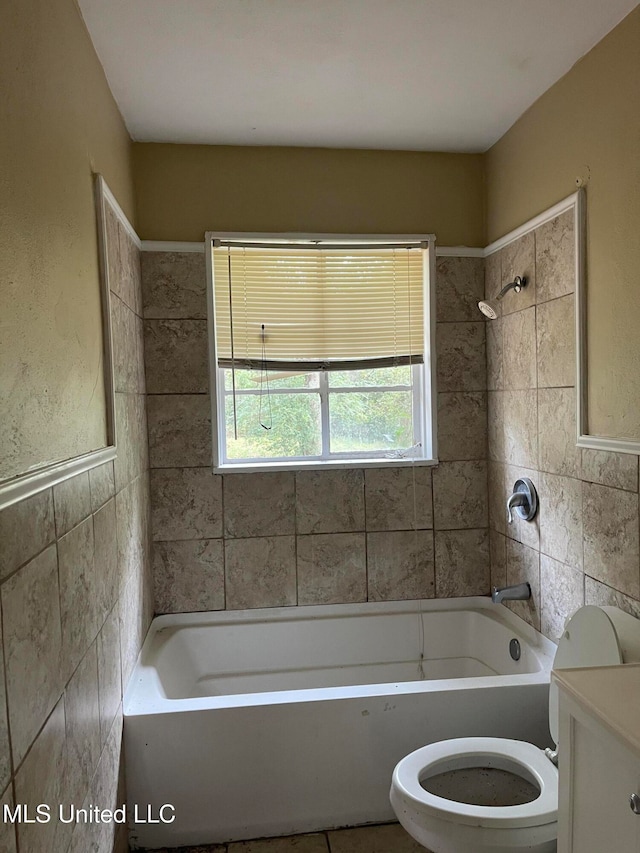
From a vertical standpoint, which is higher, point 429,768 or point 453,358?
Answer: point 453,358

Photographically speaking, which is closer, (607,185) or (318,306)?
(607,185)

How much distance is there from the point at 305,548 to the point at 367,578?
32cm

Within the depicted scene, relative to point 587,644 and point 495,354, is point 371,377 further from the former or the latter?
point 587,644

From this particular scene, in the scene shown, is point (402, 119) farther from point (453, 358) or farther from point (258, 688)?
point (258, 688)

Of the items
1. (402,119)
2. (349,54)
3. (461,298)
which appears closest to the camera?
(349,54)

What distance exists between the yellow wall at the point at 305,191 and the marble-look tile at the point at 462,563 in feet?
4.50

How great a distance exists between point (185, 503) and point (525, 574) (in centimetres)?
148

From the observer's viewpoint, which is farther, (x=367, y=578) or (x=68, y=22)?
(x=367, y=578)

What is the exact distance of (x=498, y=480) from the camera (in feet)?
8.88

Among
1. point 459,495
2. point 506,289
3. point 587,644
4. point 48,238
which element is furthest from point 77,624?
point 506,289

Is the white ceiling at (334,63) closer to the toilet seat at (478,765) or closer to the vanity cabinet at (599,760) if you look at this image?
the vanity cabinet at (599,760)

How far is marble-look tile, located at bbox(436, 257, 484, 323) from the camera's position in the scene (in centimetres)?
276

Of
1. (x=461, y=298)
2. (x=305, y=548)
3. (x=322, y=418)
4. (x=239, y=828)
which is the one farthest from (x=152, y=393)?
(x=239, y=828)

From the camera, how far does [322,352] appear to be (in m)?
2.78
